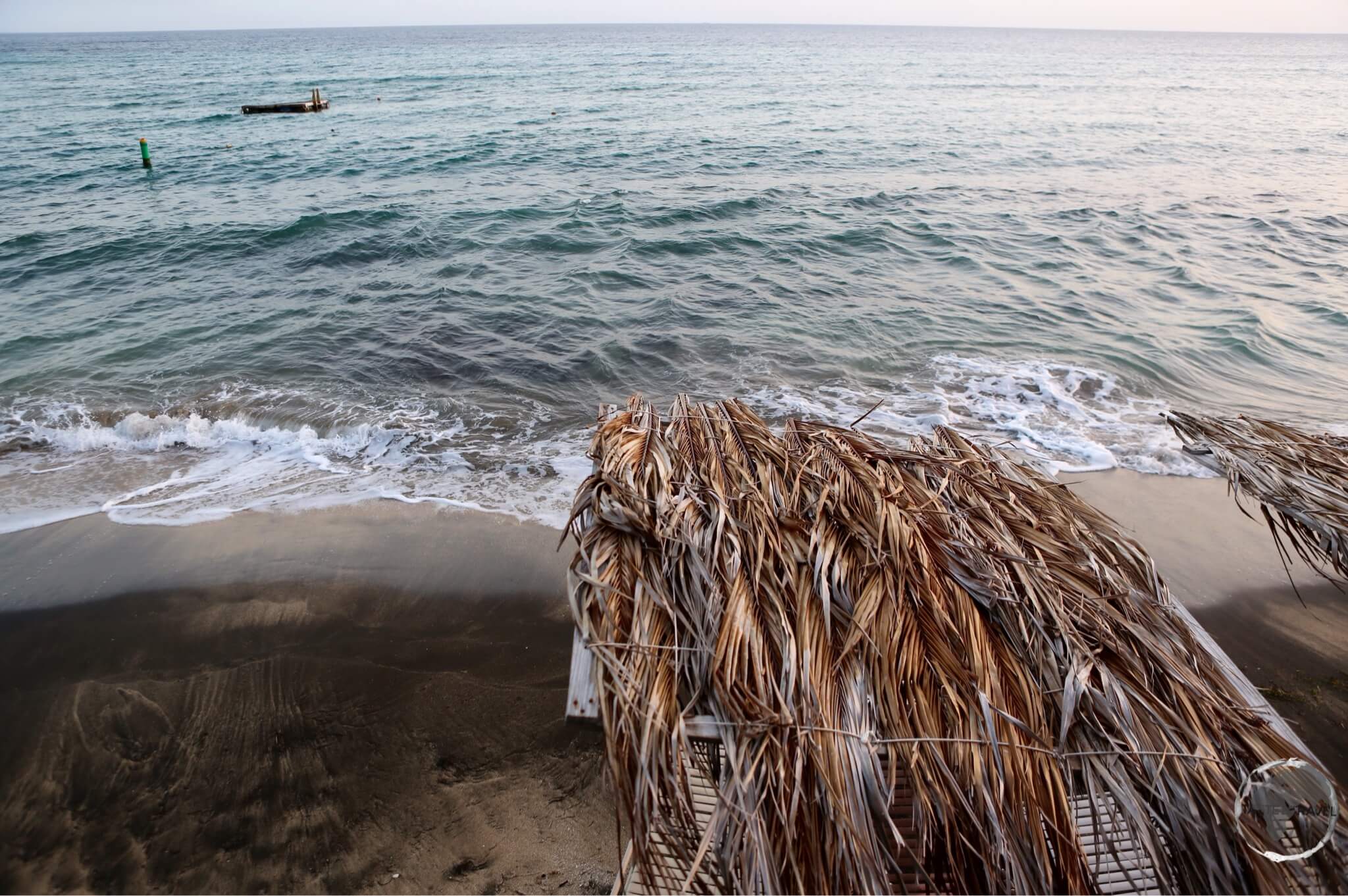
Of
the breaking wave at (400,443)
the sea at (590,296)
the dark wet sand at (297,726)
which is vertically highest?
the sea at (590,296)

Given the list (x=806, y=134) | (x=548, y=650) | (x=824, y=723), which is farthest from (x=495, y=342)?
(x=806, y=134)

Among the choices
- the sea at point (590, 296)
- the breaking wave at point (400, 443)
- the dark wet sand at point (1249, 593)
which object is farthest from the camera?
the sea at point (590, 296)

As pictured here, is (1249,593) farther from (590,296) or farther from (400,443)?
Result: (590,296)

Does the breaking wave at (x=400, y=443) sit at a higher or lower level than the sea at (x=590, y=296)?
lower

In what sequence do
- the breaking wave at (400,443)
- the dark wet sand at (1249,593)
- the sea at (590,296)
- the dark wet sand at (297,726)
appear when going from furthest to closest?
1. the sea at (590,296)
2. the breaking wave at (400,443)
3. the dark wet sand at (1249,593)
4. the dark wet sand at (297,726)

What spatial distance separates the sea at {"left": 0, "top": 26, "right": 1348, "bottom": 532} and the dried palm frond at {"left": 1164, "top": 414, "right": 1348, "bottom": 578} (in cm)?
226

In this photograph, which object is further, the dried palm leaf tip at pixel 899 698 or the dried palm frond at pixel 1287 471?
the dried palm frond at pixel 1287 471

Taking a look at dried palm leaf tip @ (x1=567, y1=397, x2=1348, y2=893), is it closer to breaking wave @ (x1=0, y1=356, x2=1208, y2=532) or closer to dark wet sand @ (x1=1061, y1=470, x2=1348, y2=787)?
dark wet sand @ (x1=1061, y1=470, x2=1348, y2=787)

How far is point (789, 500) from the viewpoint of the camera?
260cm

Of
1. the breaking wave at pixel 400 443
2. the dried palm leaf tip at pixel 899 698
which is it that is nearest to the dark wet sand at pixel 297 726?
the breaking wave at pixel 400 443

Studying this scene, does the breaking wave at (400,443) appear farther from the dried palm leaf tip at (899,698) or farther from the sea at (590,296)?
the dried palm leaf tip at (899,698)

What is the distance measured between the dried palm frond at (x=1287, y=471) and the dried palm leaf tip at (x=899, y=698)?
4.00 feet

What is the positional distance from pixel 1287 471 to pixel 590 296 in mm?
8101

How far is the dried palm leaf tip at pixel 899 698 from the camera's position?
170cm
